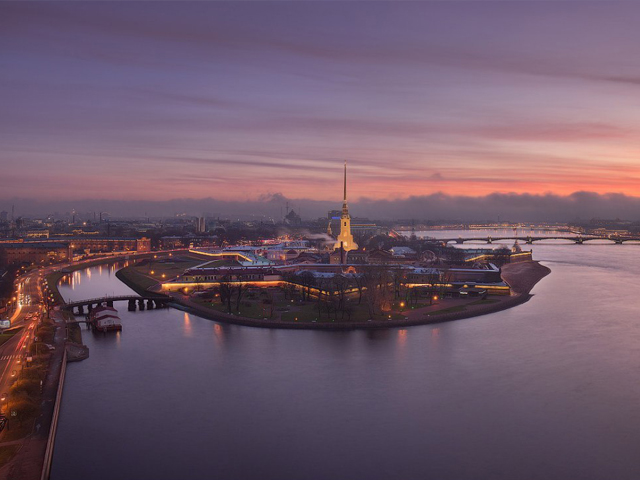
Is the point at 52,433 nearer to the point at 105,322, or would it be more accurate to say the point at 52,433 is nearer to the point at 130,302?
the point at 105,322

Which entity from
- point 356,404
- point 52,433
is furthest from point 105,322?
point 356,404

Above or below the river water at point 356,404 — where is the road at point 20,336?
above

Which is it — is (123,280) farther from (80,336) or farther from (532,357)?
(532,357)

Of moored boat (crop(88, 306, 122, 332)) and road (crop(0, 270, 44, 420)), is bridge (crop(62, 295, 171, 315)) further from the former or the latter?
moored boat (crop(88, 306, 122, 332))

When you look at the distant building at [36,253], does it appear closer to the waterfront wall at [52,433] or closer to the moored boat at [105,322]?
the moored boat at [105,322]

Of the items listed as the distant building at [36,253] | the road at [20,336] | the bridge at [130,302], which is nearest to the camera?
the road at [20,336]

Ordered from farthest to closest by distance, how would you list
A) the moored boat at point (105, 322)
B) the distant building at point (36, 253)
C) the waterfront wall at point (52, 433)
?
the distant building at point (36, 253) < the moored boat at point (105, 322) < the waterfront wall at point (52, 433)

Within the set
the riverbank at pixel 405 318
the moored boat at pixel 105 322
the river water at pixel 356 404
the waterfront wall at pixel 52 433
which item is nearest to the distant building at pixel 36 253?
the riverbank at pixel 405 318
